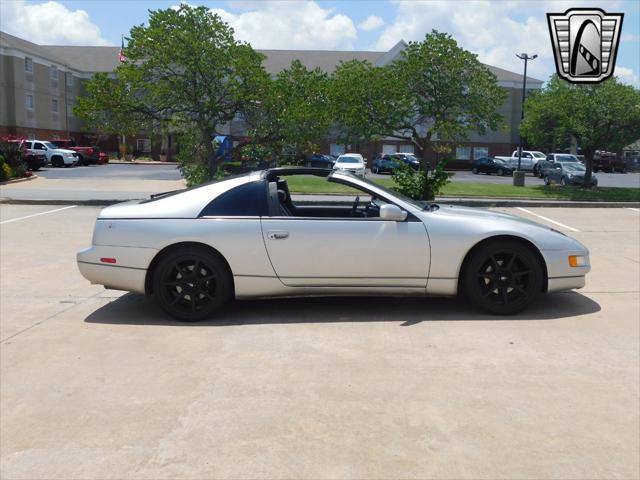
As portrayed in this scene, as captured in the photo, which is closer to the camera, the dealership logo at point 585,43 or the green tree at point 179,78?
the dealership logo at point 585,43

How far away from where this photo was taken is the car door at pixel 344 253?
6.12 metres

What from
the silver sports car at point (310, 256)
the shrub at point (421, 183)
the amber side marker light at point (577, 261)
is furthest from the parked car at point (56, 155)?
the amber side marker light at point (577, 261)

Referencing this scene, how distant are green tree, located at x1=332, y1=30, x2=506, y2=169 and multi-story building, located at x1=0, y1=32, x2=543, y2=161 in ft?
102

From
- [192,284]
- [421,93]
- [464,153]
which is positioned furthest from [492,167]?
[192,284]

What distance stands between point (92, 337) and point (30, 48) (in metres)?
58.1

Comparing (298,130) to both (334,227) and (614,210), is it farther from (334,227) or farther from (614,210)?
(334,227)

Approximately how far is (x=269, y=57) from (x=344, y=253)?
5655cm

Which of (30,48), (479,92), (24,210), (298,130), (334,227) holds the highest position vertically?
(30,48)

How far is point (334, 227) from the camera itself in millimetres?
6156

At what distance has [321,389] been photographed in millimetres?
4395

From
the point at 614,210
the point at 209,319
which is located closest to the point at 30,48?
the point at 614,210

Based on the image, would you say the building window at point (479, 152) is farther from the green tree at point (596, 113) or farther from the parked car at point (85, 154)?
the green tree at point (596, 113)

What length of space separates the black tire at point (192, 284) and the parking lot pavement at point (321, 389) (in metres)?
0.15

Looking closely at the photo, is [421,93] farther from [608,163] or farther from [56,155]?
[608,163]
